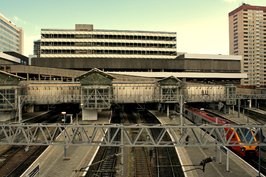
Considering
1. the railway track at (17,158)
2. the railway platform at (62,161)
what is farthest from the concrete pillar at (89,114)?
the railway platform at (62,161)

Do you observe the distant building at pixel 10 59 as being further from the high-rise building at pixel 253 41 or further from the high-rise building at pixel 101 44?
the high-rise building at pixel 253 41

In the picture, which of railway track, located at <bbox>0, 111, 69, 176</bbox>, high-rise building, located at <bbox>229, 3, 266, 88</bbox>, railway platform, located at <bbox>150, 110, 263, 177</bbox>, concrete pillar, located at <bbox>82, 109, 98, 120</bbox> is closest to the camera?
railway platform, located at <bbox>150, 110, 263, 177</bbox>

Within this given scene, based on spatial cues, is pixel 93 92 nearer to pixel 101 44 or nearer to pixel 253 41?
pixel 101 44

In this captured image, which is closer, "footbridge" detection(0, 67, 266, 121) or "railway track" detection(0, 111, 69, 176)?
"railway track" detection(0, 111, 69, 176)

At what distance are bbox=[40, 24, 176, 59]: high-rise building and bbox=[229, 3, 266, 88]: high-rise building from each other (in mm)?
61145

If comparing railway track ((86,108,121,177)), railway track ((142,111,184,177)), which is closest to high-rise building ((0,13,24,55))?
railway track ((86,108,121,177))

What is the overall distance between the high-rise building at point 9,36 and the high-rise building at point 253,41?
462ft

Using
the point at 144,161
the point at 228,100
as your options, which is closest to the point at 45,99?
the point at 144,161

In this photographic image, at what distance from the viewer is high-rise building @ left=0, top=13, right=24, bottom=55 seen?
296ft

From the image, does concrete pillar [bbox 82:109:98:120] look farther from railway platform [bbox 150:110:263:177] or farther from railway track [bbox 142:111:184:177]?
railway platform [bbox 150:110:263:177]

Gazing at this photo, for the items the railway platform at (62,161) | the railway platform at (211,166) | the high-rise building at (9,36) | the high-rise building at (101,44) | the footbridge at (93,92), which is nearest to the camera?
the railway platform at (211,166)

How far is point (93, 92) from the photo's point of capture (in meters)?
35.8

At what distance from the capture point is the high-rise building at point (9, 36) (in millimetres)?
90206

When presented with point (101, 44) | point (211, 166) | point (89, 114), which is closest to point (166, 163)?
point (211, 166)
